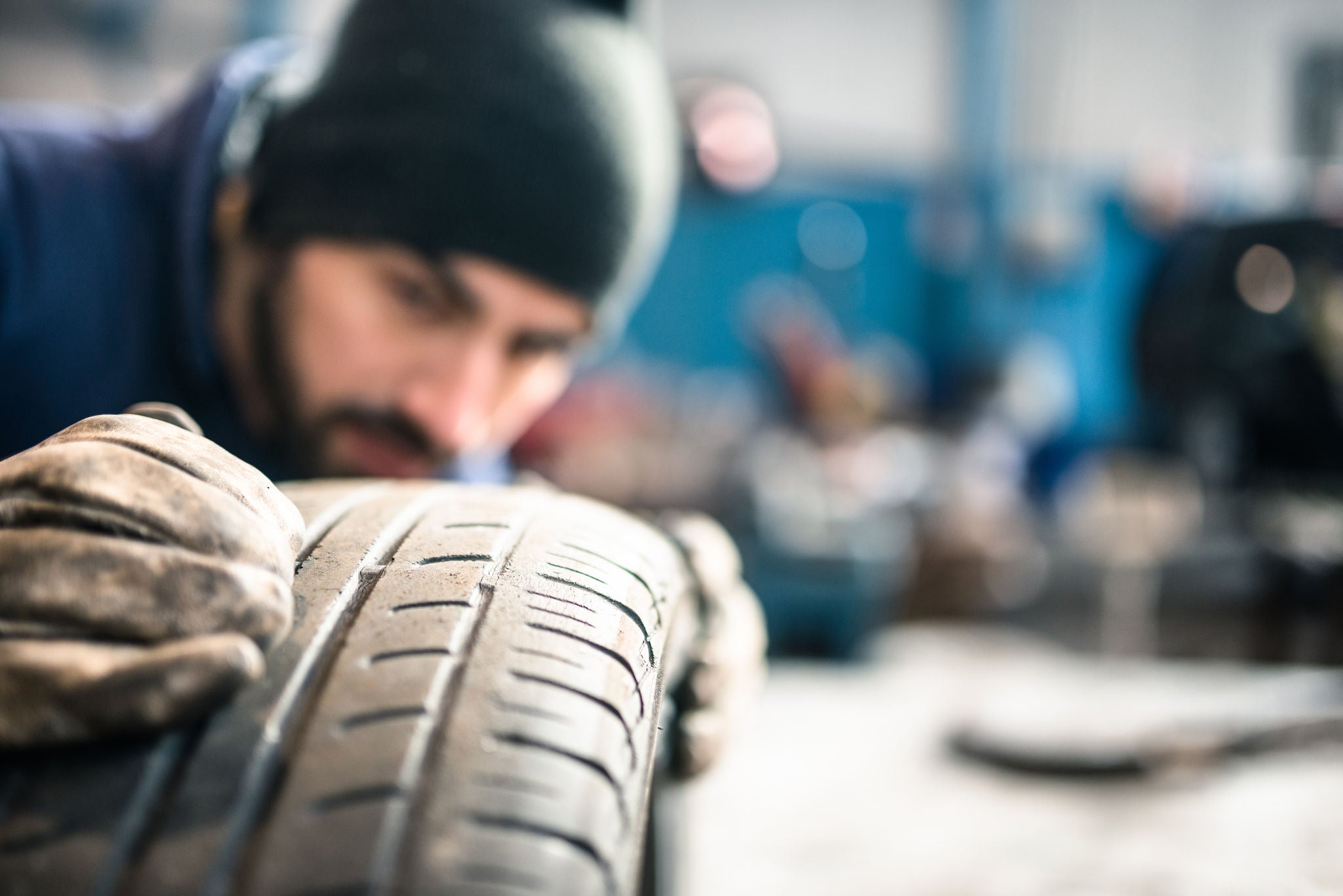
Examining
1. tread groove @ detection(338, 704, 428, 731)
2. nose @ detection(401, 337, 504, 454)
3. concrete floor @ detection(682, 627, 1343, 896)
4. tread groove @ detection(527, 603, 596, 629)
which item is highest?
tread groove @ detection(527, 603, 596, 629)

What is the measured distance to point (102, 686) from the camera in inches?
9.7

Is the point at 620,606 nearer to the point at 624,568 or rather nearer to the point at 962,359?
the point at 624,568

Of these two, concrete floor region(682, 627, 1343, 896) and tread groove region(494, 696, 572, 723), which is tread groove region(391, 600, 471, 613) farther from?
concrete floor region(682, 627, 1343, 896)

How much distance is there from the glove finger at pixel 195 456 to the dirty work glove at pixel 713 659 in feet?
0.87

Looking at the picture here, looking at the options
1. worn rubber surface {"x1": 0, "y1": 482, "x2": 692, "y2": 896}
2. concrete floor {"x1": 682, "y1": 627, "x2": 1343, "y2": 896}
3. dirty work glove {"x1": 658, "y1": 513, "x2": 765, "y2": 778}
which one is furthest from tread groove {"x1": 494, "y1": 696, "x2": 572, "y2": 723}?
concrete floor {"x1": 682, "y1": 627, "x2": 1343, "y2": 896}

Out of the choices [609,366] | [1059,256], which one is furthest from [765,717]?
[1059,256]

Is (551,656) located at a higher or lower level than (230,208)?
lower

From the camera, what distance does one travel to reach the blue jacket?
2.65 ft

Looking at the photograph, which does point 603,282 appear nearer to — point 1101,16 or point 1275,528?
point 1275,528

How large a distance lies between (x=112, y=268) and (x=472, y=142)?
0.35m

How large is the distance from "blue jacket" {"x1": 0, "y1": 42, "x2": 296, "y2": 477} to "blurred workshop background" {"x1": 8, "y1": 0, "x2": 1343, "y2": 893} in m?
0.56

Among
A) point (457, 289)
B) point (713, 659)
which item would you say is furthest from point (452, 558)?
point (457, 289)

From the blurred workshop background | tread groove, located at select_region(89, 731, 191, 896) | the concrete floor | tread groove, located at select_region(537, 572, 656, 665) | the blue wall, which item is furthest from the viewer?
the blue wall

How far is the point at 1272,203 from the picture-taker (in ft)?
11.4
